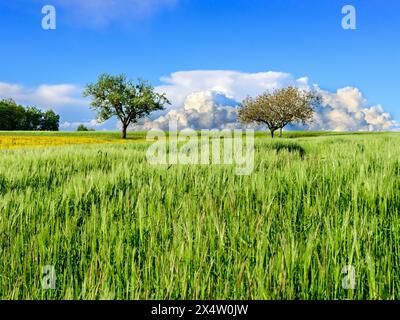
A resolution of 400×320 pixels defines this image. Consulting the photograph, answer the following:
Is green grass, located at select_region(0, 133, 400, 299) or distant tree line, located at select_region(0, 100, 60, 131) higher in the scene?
distant tree line, located at select_region(0, 100, 60, 131)

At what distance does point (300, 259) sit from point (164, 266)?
810 mm

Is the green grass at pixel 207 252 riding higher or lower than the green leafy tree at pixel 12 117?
lower

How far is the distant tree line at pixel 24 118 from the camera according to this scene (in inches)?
4178

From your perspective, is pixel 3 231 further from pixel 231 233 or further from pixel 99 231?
pixel 231 233

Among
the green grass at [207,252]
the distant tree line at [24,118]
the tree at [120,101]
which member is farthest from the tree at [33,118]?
the green grass at [207,252]

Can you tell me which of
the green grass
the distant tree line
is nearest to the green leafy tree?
the distant tree line

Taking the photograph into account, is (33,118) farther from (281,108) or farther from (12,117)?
(281,108)

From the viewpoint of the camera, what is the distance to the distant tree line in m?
106

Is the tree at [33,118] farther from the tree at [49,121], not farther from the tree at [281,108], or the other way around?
the tree at [281,108]

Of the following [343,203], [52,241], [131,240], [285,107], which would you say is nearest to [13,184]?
[52,241]

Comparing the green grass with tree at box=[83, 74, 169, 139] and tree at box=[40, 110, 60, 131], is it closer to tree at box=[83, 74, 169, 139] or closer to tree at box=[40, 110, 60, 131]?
tree at box=[83, 74, 169, 139]

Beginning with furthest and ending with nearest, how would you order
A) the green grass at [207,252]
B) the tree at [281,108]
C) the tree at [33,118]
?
the tree at [33,118], the tree at [281,108], the green grass at [207,252]

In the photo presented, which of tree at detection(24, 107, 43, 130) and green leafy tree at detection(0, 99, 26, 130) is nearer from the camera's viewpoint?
green leafy tree at detection(0, 99, 26, 130)

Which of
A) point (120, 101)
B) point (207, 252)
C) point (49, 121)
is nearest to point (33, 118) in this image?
point (49, 121)
